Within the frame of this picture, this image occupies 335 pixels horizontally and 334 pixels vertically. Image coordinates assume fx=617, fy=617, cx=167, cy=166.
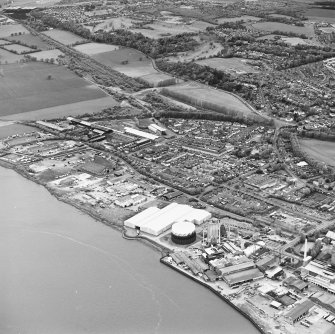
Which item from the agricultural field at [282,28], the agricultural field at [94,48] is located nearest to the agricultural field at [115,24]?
the agricultural field at [94,48]

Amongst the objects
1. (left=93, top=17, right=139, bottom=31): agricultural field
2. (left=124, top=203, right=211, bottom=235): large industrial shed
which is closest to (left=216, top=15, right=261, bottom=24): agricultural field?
(left=93, top=17, right=139, bottom=31): agricultural field

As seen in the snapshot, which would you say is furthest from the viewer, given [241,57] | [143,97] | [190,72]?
[241,57]

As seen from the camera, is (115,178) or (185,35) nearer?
(115,178)

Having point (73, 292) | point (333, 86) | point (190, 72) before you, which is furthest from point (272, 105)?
point (73, 292)

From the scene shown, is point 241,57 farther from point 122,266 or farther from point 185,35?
point 122,266

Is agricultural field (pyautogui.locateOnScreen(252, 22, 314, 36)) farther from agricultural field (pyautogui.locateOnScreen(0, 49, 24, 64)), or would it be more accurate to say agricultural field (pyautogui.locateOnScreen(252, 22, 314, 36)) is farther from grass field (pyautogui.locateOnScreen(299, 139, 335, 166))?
grass field (pyautogui.locateOnScreen(299, 139, 335, 166))

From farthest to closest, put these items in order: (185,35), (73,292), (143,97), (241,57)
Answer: (185,35)
(241,57)
(143,97)
(73,292)

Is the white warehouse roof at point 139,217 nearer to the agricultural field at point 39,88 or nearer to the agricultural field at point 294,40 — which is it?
the agricultural field at point 39,88
